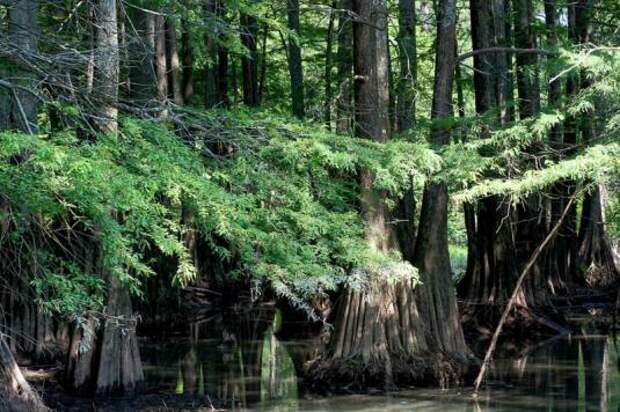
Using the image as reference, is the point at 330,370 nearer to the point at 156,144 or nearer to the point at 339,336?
the point at 339,336

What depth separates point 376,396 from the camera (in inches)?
428

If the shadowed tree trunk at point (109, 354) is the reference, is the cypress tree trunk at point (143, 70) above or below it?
above

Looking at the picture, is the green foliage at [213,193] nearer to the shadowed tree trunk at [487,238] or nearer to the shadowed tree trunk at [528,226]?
the shadowed tree trunk at [487,238]

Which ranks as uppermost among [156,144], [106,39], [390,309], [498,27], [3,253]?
[498,27]

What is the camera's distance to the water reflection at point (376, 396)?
34.3 ft

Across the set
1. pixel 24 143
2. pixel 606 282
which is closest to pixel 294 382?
pixel 24 143

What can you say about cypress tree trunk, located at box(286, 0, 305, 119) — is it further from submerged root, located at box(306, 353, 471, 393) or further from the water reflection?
submerged root, located at box(306, 353, 471, 393)

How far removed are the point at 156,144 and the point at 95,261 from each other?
2516mm

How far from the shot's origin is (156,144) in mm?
8508

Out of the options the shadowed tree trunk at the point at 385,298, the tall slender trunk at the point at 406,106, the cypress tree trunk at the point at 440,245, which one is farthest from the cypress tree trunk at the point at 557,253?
the shadowed tree trunk at the point at 385,298

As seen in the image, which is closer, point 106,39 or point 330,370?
point 106,39

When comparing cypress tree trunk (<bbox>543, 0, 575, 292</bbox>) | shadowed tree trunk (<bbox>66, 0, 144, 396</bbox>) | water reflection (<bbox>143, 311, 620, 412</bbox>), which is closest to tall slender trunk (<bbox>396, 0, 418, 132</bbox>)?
cypress tree trunk (<bbox>543, 0, 575, 292</bbox>)

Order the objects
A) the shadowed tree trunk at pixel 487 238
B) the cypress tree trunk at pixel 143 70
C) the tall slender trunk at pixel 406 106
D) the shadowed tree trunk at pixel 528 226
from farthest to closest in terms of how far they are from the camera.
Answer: the shadowed tree trunk at pixel 528 226, the shadowed tree trunk at pixel 487 238, the tall slender trunk at pixel 406 106, the cypress tree trunk at pixel 143 70

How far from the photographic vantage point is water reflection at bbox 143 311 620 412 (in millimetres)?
10445
